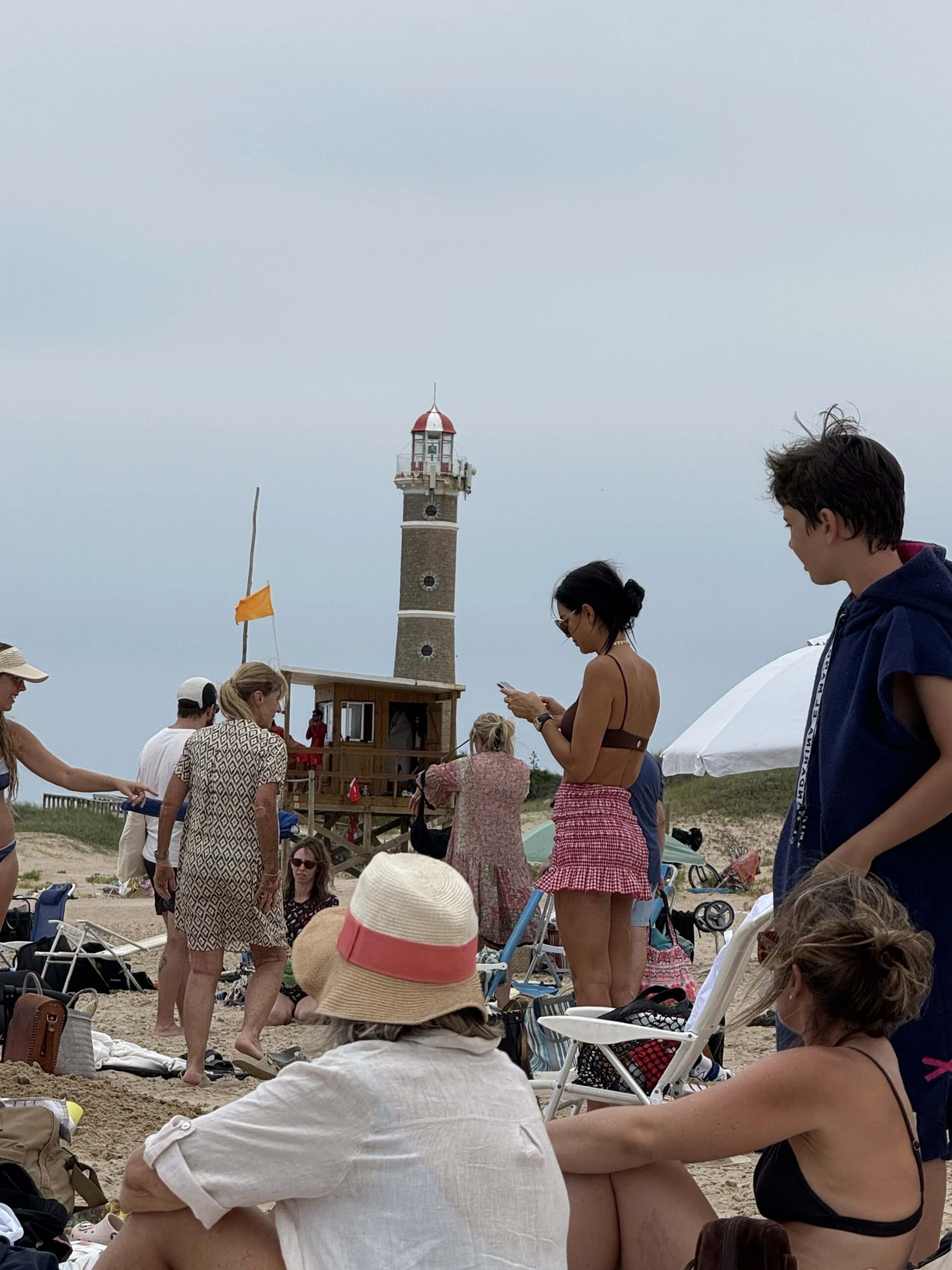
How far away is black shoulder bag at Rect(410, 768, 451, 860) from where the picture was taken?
30.3ft

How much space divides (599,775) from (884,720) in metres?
2.18

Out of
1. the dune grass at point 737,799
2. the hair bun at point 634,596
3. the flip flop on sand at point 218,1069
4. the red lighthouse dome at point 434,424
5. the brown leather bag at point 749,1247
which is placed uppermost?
the red lighthouse dome at point 434,424

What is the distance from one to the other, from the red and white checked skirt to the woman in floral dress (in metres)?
2.56

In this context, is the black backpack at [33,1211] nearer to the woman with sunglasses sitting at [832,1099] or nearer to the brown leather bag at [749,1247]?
the woman with sunglasses sitting at [832,1099]

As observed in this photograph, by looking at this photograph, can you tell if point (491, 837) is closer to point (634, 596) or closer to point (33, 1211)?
point (634, 596)

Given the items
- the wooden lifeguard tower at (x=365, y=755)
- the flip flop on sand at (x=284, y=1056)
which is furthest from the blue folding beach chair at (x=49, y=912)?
the wooden lifeguard tower at (x=365, y=755)

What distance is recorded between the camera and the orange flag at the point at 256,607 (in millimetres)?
23625

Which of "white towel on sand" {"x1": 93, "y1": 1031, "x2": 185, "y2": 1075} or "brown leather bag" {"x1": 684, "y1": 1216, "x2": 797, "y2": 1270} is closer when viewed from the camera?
"brown leather bag" {"x1": 684, "y1": 1216, "x2": 797, "y2": 1270}

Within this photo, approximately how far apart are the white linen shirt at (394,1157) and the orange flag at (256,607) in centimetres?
2158

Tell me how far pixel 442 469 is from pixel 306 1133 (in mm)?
44938

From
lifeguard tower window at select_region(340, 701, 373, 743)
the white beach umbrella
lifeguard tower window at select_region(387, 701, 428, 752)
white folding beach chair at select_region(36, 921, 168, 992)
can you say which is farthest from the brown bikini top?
lifeguard tower window at select_region(387, 701, 428, 752)

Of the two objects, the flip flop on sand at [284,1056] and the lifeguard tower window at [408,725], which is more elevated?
the lifeguard tower window at [408,725]

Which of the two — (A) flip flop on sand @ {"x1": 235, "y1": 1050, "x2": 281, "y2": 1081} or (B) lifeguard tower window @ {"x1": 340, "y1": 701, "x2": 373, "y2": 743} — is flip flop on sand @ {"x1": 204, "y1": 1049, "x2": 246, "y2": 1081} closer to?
(A) flip flop on sand @ {"x1": 235, "y1": 1050, "x2": 281, "y2": 1081}

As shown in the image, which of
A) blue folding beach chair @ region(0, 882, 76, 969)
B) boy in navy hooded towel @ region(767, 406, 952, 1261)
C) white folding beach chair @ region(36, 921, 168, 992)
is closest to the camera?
boy in navy hooded towel @ region(767, 406, 952, 1261)
